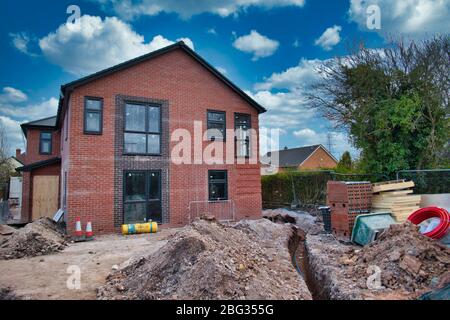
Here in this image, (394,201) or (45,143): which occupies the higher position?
(45,143)

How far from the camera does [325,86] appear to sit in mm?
13234

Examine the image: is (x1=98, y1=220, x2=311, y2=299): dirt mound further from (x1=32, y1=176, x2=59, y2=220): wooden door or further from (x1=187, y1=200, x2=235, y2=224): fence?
(x1=32, y1=176, x2=59, y2=220): wooden door

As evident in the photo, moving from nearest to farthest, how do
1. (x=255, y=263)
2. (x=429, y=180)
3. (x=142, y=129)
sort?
(x=255, y=263) → (x=429, y=180) → (x=142, y=129)

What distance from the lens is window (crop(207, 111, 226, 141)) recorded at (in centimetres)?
1255

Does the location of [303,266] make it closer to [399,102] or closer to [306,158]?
[399,102]

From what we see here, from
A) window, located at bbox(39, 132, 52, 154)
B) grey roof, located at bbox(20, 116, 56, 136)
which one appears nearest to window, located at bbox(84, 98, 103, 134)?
grey roof, located at bbox(20, 116, 56, 136)

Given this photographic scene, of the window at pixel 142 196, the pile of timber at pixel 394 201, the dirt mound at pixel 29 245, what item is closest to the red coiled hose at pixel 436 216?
the pile of timber at pixel 394 201

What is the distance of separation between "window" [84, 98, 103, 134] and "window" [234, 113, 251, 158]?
5781 millimetres

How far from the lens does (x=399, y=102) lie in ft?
35.7

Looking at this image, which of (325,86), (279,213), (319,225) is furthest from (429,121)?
(279,213)

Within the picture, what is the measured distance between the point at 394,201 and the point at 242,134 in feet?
22.6

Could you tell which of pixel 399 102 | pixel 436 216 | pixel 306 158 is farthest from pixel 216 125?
pixel 306 158
